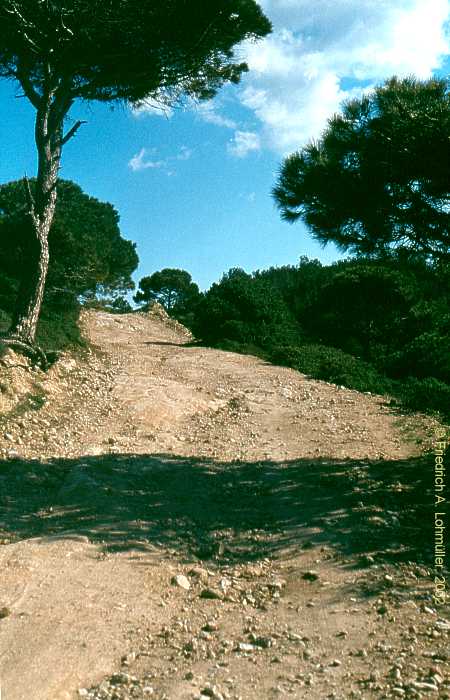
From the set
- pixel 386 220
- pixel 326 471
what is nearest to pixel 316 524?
pixel 326 471

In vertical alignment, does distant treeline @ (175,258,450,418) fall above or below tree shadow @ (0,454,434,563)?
above

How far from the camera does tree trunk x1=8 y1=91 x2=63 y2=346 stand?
10953 millimetres

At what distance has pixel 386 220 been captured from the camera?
732cm

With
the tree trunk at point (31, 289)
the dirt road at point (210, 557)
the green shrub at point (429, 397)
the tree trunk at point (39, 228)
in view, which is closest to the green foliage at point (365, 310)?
the green shrub at point (429, 397)

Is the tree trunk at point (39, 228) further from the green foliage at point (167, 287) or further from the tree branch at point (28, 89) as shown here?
the green foliage at point (167, 287)

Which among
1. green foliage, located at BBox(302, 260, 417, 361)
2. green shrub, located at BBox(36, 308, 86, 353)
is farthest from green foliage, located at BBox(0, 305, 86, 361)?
green foliage, located at BBox(302, 260, 417, 361)

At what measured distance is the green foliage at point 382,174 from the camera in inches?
264

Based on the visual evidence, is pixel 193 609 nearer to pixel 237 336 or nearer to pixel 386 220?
pixel 386 220

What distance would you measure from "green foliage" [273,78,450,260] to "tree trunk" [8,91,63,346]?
17.0 ft

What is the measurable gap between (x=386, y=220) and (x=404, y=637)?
5076 mm

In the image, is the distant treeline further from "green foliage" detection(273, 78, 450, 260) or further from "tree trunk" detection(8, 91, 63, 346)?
"tree trunk" detection(8, 91, 63, 346)

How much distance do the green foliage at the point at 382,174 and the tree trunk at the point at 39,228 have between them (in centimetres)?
519

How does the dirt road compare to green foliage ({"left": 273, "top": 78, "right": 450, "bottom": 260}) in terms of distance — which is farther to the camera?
green foliage ({"left": 273, "top": 78, "right": 450, "bottom": 260})

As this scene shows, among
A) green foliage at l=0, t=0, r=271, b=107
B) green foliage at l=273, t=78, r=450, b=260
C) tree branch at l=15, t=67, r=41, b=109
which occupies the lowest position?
green foliage at l=273, t=78, r=450, b=260
